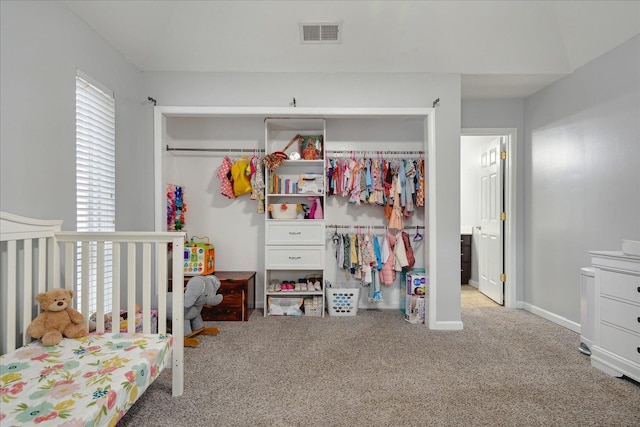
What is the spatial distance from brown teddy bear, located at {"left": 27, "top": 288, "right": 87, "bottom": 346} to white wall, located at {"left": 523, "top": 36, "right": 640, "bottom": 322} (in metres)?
3.71

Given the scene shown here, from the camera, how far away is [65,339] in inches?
71.9

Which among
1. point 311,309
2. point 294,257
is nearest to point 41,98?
point 294,257

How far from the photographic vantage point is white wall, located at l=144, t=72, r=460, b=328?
10.8 ft

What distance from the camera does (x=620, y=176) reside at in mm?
2758

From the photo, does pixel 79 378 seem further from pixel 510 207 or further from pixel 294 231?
pixel 510 207

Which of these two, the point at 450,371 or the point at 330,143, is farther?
the point at 330,143

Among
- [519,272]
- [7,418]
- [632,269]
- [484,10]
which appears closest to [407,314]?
[519,272]

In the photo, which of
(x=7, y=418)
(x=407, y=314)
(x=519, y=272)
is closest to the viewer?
(x=7, y=418)

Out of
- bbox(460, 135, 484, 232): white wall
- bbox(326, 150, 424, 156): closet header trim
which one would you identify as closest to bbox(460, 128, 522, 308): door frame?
bbox(326, 150, 424, 156): closet header trim

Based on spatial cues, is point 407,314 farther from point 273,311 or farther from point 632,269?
point 632,269

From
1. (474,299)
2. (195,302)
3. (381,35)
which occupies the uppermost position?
(381,35)

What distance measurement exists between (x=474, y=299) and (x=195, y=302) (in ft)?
11.1

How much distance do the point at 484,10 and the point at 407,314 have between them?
277 centimetres

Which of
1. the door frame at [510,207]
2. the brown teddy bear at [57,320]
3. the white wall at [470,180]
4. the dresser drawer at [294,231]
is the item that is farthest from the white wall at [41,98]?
the white wall at [470,180]
